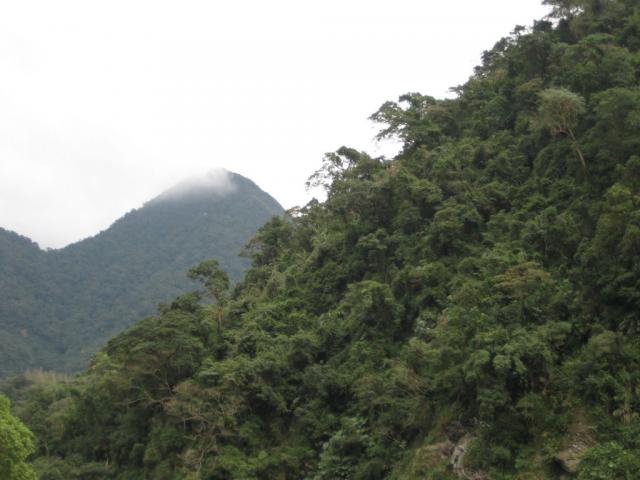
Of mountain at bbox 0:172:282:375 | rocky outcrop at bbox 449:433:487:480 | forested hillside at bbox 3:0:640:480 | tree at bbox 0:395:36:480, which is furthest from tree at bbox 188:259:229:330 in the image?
mountain at bbox 0:172:282:375

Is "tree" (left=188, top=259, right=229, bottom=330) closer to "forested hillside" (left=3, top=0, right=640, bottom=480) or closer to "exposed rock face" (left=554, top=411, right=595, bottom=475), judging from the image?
"forested hillside" (left=3, top=0, right=640, bottom=480)

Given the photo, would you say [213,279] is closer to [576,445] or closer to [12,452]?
[12,452]

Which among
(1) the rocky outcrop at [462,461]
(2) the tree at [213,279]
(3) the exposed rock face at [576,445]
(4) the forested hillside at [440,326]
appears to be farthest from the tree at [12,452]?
(3) the exposed rock face at [576,445]

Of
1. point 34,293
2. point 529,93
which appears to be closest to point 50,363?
point 34,293

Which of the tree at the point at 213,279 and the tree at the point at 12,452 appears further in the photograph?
the tree at the point at 213,279

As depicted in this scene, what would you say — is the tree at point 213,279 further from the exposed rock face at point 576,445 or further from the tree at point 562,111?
the exposed rock face at point 576,445

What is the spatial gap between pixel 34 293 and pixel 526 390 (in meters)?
87.1

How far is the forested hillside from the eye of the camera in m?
13.8

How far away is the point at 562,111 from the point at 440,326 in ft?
27.1

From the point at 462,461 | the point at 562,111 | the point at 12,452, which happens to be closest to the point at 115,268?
the point at 12,452

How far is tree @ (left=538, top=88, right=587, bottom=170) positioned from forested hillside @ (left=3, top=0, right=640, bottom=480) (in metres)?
0.09

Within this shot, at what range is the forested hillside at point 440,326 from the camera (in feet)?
45.2

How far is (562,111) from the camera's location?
1962 centimetres

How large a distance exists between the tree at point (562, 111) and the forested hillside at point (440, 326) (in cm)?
9
